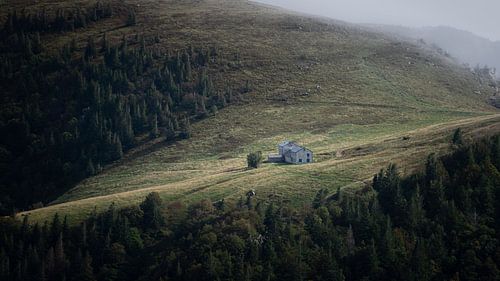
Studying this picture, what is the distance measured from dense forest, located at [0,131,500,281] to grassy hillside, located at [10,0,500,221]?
590cm

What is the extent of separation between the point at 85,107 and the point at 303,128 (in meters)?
65.7

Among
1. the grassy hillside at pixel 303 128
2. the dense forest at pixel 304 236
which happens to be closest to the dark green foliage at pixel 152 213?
the dense forest at pixel 304 236

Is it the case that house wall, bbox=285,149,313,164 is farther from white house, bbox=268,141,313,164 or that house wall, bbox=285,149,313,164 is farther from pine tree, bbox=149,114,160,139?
pine tree, bbox=149,114,160,139

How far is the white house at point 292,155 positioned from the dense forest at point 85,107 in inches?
1552

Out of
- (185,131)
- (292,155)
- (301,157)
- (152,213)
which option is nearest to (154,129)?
(185,131)

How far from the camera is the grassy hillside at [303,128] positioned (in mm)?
103938

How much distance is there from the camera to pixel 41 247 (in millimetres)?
93188

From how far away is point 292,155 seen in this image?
391ft

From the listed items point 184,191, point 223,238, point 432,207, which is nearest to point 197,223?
point 223,238

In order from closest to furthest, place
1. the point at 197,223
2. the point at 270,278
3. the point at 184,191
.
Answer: the point at 270,278 < the point at 197,223 < the point at 184,191

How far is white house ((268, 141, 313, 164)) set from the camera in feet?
388

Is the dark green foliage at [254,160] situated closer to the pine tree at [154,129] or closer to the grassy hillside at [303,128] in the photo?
the grassy hillside at [303,128]

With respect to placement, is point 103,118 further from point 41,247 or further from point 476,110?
point 476,110

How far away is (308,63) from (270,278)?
12391cm
